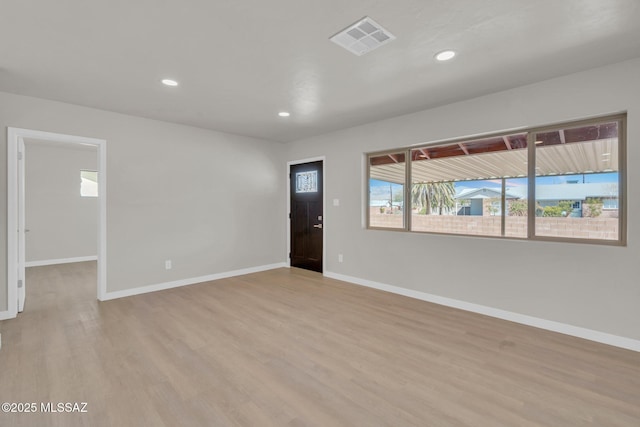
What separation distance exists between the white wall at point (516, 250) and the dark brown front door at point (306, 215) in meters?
0.72

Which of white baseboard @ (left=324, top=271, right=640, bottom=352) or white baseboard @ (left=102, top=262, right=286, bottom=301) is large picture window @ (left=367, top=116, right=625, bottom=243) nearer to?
white baseboard @ (left=324, top=271, right=640, bottom=352)

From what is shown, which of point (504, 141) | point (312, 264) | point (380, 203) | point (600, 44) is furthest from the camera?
point (312, 264)

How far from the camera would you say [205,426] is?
1.68 metres

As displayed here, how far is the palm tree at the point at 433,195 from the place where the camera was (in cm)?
393

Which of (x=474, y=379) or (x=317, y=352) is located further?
(x=317, y=352)

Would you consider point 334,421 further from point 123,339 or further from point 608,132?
point 608,132

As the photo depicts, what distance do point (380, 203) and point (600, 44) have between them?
2941 millimetres

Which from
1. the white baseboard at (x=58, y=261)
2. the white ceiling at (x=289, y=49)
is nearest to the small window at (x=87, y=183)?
the white baseboard at (x=58, y=261)

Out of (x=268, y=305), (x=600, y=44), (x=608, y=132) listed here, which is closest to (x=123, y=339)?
(x=268, y=305)

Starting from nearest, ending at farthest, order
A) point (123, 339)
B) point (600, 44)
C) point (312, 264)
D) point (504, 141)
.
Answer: point (600, 44), point (123, 339), point (504, 141), point (312, 264)

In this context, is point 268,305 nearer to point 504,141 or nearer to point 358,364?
point 358,364

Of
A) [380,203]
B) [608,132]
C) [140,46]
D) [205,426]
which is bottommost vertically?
[205,426]

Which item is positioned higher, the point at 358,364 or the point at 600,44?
the point at 600,44

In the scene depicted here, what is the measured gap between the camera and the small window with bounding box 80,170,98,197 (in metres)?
6.80
